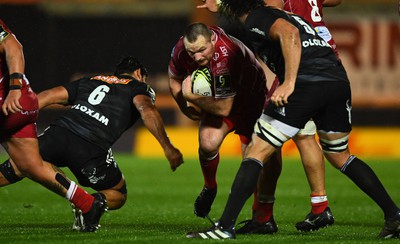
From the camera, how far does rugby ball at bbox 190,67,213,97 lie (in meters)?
7.71

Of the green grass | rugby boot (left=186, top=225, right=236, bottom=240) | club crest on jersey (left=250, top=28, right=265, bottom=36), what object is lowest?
the green grass

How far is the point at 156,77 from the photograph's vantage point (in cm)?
2298

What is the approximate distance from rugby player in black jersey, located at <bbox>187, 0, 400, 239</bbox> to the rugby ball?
0.88 metres

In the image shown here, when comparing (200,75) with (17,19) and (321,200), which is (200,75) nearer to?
(321,200)

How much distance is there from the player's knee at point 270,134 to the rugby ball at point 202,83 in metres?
1.21

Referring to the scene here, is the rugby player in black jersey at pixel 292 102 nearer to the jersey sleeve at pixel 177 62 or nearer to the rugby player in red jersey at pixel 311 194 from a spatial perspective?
the rugby player in red jersey at pixel 311 194

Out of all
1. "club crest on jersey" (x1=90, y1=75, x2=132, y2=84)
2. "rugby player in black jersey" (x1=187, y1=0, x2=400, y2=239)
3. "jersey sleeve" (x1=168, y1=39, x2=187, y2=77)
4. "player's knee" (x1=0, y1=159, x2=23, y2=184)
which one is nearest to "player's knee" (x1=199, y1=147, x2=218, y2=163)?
"jersey sleeve" (x1=168, y1=39, x2=187, y2=77)

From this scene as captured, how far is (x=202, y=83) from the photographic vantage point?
774 cm

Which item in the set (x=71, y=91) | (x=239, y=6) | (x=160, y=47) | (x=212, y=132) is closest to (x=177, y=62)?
(x=212, y=132)

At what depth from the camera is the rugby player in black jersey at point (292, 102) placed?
21.1 ft

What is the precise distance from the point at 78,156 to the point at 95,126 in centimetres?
30

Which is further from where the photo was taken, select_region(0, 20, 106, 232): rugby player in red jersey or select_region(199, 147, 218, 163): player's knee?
select_region(199, 147, 218, 163): player's knee

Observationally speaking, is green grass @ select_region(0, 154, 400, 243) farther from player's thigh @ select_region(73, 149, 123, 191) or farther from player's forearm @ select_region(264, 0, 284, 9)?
player's forearm @ select_region(264, 0, 284, 9)

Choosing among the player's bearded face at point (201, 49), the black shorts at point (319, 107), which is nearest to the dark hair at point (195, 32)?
the player's bearded face at point (201, 49)
